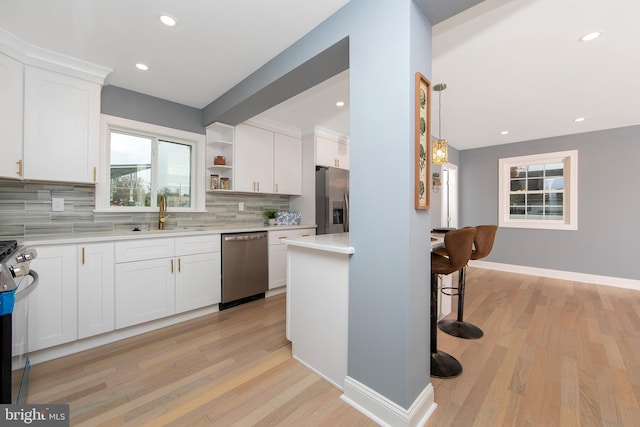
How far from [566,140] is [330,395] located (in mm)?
5589

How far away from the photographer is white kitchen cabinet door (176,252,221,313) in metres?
2.63

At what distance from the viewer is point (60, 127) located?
2.19 metres

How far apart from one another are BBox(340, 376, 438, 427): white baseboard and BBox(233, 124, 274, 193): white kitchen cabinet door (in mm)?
2632

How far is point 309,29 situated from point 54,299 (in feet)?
9.16

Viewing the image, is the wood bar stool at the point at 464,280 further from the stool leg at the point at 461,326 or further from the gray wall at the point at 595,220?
the gray wall at the point at 595,220

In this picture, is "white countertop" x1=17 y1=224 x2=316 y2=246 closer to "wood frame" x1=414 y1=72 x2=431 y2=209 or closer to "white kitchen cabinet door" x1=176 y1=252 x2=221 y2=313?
→ "white kitchen cabinet door" x1=176 y1=252 x2=221 y2=313

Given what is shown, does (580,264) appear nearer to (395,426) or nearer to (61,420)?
(395,426)

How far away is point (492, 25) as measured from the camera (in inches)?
71.2

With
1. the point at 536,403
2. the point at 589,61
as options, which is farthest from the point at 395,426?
the point at 589,61

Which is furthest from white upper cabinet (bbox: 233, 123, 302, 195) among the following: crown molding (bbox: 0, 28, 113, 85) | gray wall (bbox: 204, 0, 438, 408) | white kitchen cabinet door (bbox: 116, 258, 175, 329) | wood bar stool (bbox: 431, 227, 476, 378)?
wood bar stool (bbox: 431, 227, 476, 378)

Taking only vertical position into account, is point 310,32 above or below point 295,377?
above

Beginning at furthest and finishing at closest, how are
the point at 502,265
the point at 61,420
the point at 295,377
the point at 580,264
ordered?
the point at 502,265
the point at 580,264
the point at 295,377
the point at 61,420

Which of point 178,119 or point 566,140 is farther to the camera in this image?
point 566,140

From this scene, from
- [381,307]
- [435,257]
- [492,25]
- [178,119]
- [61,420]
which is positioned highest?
[492,25]
